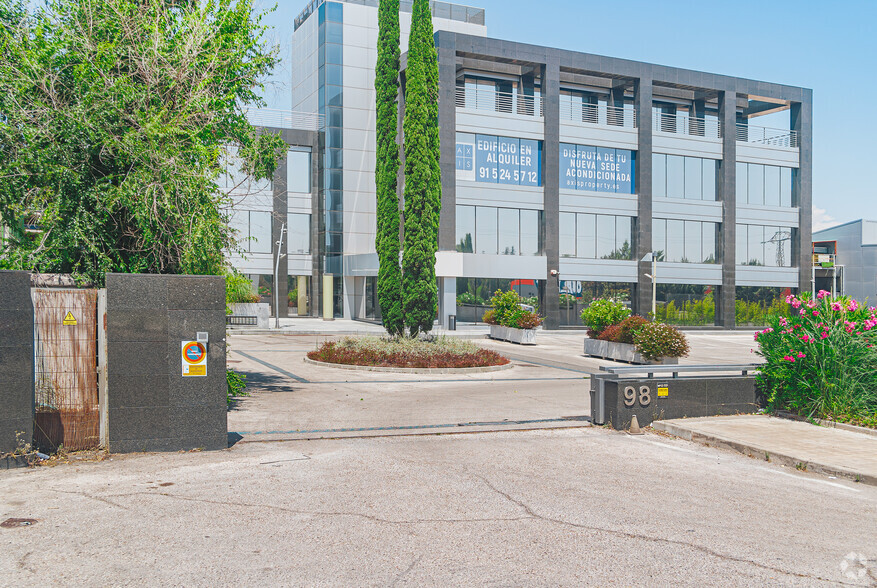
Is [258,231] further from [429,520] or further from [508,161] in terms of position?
[429,520]

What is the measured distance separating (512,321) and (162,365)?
88.8 ft

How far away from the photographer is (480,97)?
4522cm

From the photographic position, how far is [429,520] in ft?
20.9

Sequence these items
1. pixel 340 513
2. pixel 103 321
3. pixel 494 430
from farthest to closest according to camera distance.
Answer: pixel 494 430 < pixel 103 321 < pixel 340 513

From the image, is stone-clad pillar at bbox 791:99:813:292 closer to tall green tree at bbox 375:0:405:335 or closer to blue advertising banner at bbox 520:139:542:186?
blue advertising banner at bbox 520:139:542:186

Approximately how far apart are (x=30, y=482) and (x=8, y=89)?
20.4ft

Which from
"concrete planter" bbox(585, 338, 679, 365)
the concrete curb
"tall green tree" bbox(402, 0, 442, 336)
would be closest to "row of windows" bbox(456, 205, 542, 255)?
"concrete planter" bbox(585, 338, 679, 365)

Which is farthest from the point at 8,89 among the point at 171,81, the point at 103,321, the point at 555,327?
the point at 555,327

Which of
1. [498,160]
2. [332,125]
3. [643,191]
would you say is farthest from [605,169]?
[332,125]

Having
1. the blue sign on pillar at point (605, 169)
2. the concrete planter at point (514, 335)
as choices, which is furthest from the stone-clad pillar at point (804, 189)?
the concrete planter at point (514, 335)

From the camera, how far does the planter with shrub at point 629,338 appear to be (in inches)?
949

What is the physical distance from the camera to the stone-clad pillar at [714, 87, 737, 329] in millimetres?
48844

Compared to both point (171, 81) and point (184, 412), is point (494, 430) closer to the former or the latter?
point (184, 412)

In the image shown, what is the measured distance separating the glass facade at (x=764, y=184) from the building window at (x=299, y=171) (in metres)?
31.3
